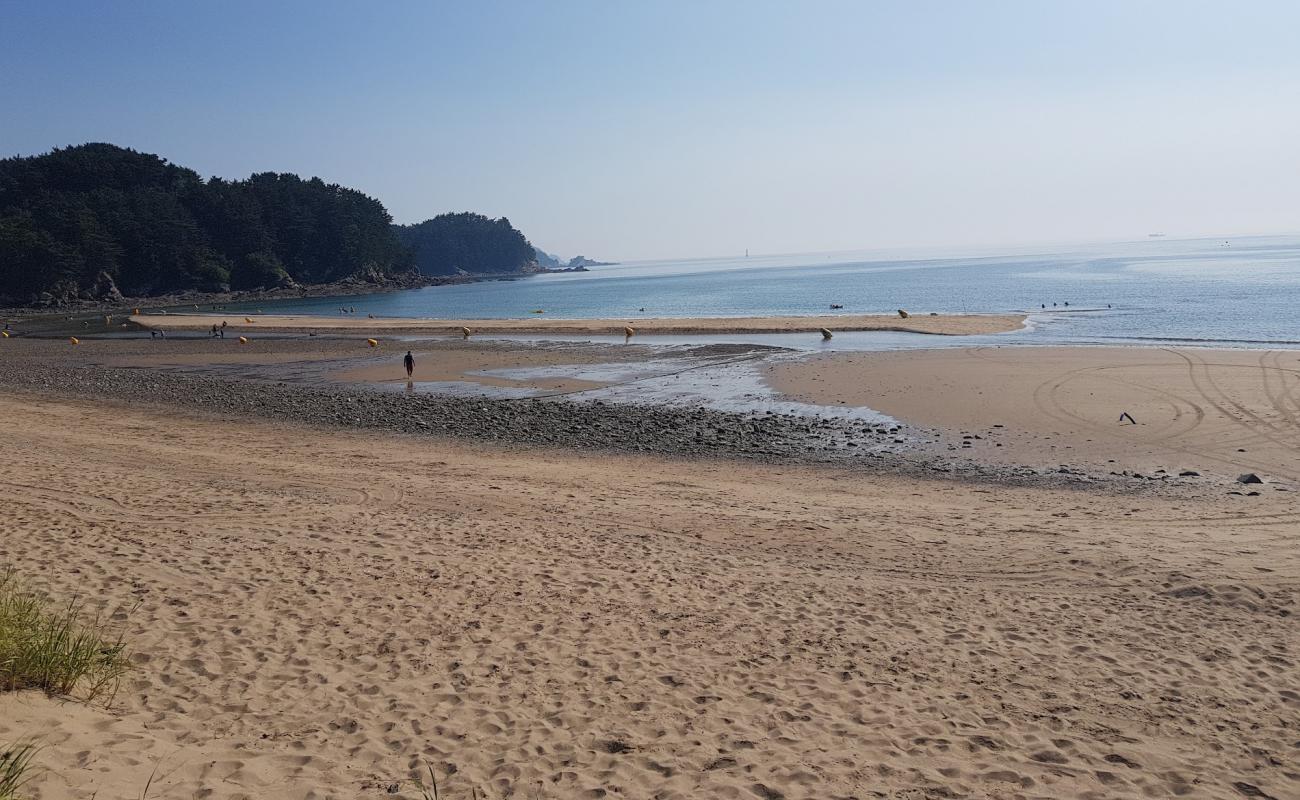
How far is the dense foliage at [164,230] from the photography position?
285ft

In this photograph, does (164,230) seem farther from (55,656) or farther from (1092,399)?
(55,656)

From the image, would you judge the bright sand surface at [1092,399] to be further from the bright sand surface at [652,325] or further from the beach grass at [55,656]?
the beach grass at [55,656]

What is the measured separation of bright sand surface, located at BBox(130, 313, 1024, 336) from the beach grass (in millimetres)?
42299

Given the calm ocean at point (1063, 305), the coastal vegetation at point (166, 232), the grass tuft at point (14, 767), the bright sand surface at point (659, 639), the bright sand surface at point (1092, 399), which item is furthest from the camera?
the coastal vegetation at point (166, 232)

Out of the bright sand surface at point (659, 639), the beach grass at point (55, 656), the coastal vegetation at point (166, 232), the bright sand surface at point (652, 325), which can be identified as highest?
the coastal vegetation at point (166, 232)

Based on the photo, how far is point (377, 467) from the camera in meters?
14.7

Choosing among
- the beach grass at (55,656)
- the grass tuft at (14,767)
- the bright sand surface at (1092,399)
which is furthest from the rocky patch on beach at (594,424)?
the grass tuft at (14,767)

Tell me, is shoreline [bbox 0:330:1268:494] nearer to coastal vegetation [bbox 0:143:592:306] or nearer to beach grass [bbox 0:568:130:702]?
beach grass [bbox 0:568:130:702]

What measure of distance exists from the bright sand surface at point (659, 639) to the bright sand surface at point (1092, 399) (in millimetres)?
3834

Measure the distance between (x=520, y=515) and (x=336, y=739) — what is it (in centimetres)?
611

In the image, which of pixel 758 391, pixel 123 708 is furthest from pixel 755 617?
pixel 758 391

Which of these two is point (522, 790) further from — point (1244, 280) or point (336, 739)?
point (1244, 280)

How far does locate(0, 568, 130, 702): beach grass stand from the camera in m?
5.23

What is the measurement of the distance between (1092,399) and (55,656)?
Result: 78.7ft
